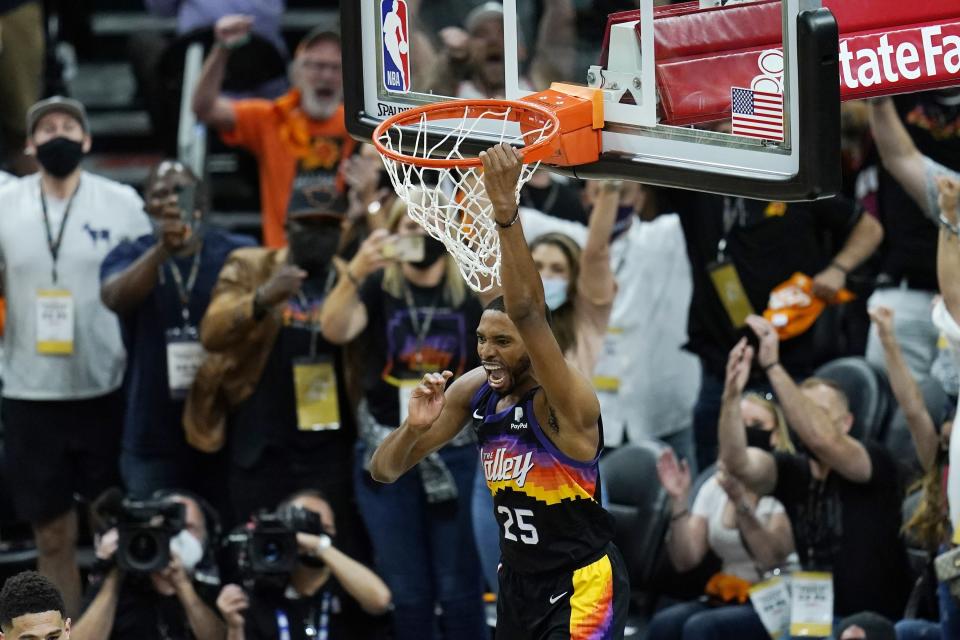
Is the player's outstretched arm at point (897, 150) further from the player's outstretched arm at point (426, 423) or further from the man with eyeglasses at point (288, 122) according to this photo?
the man with eyeglasses at point (288, 122)

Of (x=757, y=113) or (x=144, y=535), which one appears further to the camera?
(x=144, y=535)

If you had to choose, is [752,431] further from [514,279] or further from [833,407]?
[514,279]

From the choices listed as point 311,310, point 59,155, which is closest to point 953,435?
point 311,310

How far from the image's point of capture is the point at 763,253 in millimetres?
8047

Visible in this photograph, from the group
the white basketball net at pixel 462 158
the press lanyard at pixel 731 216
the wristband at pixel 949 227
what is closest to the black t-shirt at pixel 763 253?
the press lanyard at pixel 731 216

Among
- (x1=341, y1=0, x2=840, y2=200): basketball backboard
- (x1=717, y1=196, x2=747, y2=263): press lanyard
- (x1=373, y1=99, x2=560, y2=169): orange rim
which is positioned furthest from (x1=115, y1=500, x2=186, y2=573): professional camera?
A: (x1=717, y1=196, x2=747, y2=263): press lanyard

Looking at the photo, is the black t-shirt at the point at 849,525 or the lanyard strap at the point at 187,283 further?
the lanyard strap at the point at 187,283

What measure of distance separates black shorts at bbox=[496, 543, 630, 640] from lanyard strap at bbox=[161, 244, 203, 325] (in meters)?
2.82

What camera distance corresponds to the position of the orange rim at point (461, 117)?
524 centimetres

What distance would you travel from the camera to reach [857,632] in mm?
6840

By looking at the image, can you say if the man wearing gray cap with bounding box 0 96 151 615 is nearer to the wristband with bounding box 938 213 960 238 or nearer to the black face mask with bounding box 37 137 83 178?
the black face mask with bounding box 37 137 83 178

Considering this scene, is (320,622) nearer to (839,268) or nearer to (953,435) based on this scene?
(953,435)

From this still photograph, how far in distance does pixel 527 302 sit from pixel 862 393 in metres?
3.12

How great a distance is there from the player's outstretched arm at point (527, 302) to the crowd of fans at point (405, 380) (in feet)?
5.87
